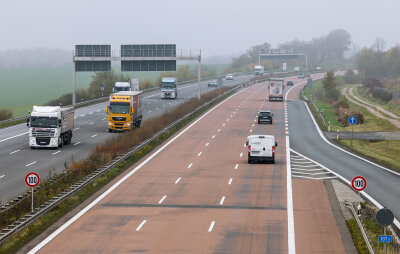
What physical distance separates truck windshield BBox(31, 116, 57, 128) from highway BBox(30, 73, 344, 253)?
25.7 ft

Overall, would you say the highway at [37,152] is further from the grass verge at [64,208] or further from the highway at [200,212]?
the highway at [200,212]

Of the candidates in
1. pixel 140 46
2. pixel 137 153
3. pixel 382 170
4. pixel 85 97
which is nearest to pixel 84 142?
pixel 137 153

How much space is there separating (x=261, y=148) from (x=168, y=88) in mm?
62335

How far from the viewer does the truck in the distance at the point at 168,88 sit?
108m

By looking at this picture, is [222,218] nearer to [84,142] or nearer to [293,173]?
[293,173]

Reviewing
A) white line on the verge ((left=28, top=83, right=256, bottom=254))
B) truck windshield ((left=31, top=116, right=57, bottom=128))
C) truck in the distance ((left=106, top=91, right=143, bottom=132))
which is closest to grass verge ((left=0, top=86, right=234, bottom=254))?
white line on the verge ((left=28, top=83, right=256, bottom=254))

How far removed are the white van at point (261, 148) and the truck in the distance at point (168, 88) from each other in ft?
202

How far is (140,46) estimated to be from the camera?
99.6 metres

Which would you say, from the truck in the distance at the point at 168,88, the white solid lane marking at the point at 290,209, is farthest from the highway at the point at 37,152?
the truck in the distance at the point at 168,88

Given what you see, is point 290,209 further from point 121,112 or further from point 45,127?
point 121,112

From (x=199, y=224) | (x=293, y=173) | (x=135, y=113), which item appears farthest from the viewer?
(x=135, y=113)

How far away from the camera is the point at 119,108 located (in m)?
64.3

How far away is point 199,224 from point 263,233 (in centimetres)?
290

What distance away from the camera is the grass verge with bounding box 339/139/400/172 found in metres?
52.7
